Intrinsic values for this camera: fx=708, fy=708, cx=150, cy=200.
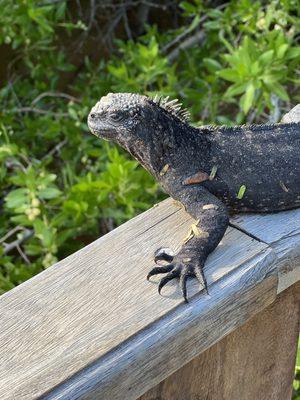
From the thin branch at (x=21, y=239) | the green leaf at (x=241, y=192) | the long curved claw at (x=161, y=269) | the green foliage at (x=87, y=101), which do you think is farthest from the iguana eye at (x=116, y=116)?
the thin branch at (x=21, y=239)

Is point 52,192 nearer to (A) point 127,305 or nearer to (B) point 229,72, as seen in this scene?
(B) point 229,72

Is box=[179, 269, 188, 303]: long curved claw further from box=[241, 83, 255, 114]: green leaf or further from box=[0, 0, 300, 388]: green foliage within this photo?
box=[241, 83, 255, 114]: green leaf

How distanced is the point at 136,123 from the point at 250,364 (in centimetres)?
69

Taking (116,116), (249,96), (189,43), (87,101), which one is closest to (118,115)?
(116,116)

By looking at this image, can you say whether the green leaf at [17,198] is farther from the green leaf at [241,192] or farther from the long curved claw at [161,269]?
the long curved claw at [161,269]

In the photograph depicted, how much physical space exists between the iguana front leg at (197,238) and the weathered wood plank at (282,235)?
0.07 metres

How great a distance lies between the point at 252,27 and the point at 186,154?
174 cm

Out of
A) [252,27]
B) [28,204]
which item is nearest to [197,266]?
[28,204]

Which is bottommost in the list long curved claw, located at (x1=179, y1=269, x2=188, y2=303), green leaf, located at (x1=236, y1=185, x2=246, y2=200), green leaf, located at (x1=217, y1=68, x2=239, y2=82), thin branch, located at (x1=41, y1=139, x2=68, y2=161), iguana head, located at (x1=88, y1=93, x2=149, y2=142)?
thin branch, located at (x1=41, y1=139, x2=68, y2=161)

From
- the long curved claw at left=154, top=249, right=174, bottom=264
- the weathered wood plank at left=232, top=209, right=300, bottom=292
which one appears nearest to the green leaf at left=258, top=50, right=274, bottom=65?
the weathered wood plank at left=232, top=209, right=300, bottom=292

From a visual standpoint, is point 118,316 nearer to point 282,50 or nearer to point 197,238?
point 197,238

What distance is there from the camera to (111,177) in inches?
119

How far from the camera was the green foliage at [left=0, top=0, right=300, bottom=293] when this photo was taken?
3.11m

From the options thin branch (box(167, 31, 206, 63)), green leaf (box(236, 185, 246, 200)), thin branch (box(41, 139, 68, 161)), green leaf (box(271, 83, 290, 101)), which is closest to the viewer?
green leaf (box(236, 185, 246, 200))
